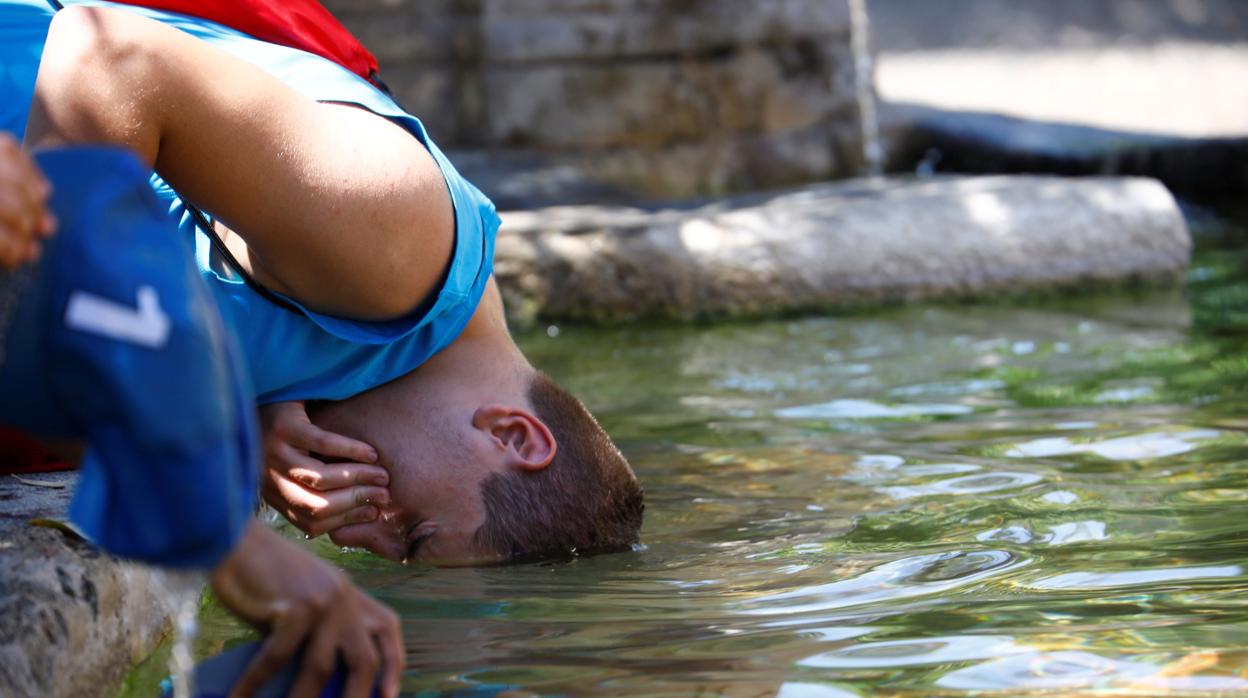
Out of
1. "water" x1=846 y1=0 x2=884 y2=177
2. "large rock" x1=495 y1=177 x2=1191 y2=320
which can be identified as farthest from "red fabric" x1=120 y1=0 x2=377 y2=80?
"water" x1=846 y1=0 x2=884 y2=177

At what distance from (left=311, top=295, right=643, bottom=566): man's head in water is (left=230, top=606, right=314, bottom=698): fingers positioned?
3.11ft

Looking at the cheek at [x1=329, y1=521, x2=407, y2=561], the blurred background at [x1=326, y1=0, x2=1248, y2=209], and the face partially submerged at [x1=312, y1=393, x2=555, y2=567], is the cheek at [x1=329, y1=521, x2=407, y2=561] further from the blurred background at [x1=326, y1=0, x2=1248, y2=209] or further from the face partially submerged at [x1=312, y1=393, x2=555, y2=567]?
the blurred background at [x1=326, y1=0, x2=1248, y2=209]

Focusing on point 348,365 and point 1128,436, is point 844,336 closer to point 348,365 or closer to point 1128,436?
point 1128,436

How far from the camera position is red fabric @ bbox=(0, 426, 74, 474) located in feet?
8.34

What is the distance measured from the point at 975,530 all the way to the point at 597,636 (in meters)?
0.87

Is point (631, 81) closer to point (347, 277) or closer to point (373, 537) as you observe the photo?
point (373, 537)

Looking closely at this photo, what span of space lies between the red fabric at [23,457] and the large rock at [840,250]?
265cm

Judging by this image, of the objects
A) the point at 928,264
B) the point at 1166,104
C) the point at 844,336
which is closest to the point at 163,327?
the point at 844,336

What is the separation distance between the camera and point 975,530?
8.86ft

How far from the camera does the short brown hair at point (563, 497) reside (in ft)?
8.29

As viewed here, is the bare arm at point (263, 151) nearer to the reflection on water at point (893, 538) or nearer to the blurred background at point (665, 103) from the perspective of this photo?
the reflection on water at point (893, 538)

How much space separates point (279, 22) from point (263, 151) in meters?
0.63

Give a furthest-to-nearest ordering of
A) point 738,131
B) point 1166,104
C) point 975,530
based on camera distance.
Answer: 1. point 1166,104
2. point 738,131
3. point 975,530

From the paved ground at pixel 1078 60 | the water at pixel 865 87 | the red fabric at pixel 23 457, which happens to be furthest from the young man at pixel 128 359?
the paved ground at pixel 1078 60
